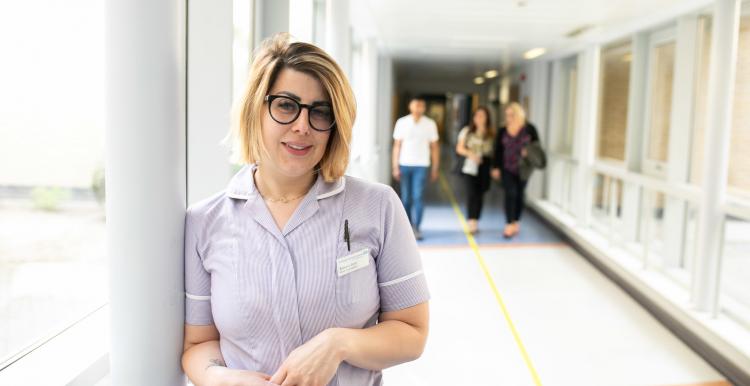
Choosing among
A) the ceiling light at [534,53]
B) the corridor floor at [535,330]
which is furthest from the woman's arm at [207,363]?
the ceiling light at [534,53]

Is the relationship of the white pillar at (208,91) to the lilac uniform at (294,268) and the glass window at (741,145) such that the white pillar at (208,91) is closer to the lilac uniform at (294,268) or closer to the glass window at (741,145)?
the lilac uniform at (294,268)

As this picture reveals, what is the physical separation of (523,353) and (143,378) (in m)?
3.68

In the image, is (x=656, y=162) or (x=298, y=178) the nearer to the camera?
(x=298, y=178)

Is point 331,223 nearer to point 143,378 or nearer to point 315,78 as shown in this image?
point 315,78

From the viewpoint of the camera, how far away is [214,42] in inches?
94.7

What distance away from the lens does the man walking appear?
8523mm

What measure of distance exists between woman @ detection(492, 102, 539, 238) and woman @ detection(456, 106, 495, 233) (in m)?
0.17

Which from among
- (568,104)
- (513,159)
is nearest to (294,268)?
(513,159)

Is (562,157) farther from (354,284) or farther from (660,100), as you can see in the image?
(354,284)

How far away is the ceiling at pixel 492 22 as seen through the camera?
22.1 feet

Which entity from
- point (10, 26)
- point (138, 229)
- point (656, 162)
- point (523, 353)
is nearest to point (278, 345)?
point (138, 229)

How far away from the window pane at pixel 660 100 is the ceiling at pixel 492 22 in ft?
1.83

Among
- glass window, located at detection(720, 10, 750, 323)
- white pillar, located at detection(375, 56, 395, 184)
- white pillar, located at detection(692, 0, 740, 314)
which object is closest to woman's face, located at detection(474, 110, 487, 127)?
glass window, located at detection(720, 10, 750, 323)

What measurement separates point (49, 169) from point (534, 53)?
11.3 meters
